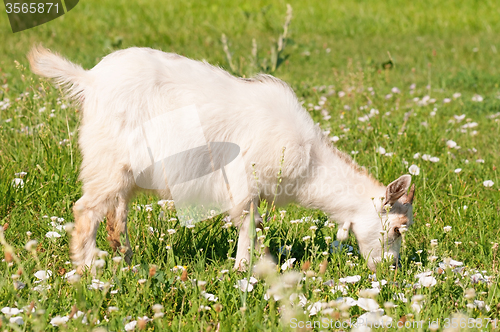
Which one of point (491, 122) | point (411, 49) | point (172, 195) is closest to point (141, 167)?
point (172, 195)

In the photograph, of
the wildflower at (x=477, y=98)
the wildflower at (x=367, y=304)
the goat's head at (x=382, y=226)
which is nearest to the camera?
the wildflower at (x=367, y=304)

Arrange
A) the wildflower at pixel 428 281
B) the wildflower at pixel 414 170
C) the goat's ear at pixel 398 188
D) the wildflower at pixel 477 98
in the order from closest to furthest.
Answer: the wildflower at pixel 428 281, the goat's ear at pixel 398 188, the wildflower at pixel 414 170, the wildflower at pixel 477 98

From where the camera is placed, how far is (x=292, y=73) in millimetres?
9195

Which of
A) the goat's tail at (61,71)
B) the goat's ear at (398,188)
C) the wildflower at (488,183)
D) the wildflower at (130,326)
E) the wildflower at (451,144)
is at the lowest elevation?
the wildflower at (488,183)

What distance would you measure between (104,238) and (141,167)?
2.37 ft

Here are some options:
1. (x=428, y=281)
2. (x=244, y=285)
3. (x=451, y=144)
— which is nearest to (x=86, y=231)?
(x=244, y=285)

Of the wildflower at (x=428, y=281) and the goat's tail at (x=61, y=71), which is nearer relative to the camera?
the wildflower at (x=428, y=281)

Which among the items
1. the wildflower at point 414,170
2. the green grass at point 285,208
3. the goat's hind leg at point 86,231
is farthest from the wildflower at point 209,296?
the wildflower at point 414,170

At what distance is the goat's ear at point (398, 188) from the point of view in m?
3.55

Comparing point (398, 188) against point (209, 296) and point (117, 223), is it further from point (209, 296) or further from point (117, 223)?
point (117, 223)

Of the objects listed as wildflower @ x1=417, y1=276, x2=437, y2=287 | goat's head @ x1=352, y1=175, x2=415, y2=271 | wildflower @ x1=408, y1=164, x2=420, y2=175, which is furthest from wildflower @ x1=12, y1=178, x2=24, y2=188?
wildflower @ x1=408, y1=164, x2=420, y2=175

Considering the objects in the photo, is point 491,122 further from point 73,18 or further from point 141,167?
point 73,18

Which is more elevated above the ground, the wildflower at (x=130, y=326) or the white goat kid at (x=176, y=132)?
the white goat kid at (x=176, y=132)

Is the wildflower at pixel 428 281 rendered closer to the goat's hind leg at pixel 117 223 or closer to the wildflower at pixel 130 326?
the wildflower at pixel 130 326
